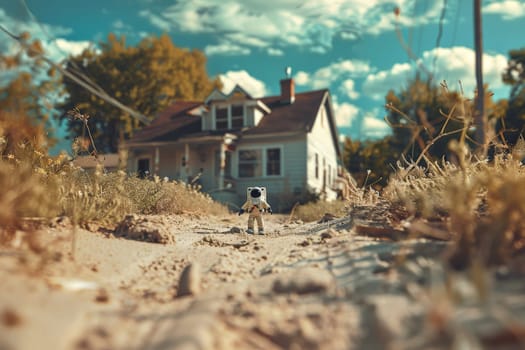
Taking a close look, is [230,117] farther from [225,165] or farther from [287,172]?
[287,172]

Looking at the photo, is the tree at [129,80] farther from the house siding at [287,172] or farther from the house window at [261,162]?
the house siding at [287,172]

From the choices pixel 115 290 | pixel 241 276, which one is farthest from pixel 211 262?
pixel 115 290

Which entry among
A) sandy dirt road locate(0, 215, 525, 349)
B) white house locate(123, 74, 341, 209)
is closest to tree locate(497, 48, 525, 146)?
white house locate(123, 74, 341, 209)

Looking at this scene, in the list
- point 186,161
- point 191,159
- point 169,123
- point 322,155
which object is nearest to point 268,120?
point 322,155

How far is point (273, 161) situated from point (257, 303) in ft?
56.2

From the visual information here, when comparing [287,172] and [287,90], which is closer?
[287,172]

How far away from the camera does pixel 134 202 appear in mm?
6930

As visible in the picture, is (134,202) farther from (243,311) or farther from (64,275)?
(243,311)

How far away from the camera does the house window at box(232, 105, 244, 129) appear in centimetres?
2066

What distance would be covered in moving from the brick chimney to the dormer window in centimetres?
258

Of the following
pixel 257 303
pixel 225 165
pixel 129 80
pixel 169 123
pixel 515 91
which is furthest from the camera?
pixel 129 80

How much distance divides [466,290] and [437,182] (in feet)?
9.58

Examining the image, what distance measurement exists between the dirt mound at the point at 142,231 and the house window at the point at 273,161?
14.7 meters

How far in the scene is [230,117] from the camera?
67.9 ft
